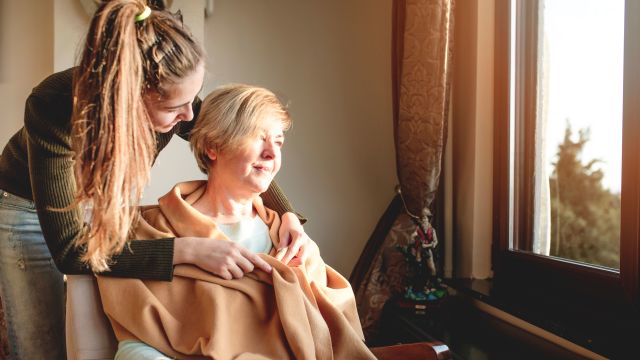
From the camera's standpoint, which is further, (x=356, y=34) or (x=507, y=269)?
(x=356, y=34)

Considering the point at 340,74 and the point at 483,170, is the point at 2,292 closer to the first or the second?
the point at 483,170

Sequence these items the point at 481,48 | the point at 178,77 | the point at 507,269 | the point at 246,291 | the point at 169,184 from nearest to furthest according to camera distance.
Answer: the point at 178,77 → the point at 246,291 → the point at 507,269 → the point at 481,48 → the point at 169,184

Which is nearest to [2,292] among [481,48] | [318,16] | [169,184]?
[169,184]

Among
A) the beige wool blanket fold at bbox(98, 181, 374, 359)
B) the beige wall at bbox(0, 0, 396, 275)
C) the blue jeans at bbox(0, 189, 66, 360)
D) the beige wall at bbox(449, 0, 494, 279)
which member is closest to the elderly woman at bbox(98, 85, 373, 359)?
the beige wool blanket fold at bbox(98, 181, 374, 359)

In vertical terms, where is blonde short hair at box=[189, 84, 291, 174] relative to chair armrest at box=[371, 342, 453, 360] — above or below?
above

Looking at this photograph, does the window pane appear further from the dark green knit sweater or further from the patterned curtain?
the dark green knit sweater

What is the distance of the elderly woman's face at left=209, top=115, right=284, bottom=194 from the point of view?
49.2 inches

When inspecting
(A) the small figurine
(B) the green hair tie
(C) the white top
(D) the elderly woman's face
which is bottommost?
(A) the small figurine

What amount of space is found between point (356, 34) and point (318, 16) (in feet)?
0.74

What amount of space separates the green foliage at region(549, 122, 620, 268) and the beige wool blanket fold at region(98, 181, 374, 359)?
0.89 meters

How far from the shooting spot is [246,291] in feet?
3.63

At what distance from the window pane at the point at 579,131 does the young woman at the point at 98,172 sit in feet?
3.16

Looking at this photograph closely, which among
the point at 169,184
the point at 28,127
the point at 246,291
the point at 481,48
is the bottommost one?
the point at 246,291

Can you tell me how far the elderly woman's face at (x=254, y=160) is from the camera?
1.25 metres
